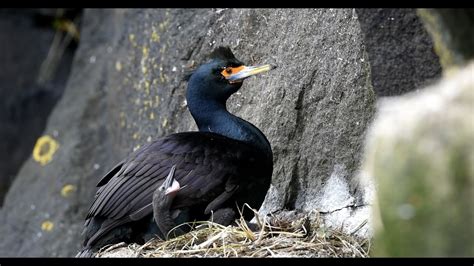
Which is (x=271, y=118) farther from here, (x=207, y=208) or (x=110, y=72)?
(x=110, y=72)

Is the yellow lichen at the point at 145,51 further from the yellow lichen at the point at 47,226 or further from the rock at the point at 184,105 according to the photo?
the yellow lichen at the point at 47,226

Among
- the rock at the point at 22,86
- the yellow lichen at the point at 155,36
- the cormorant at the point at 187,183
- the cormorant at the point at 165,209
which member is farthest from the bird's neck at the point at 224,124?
the rock at the point at 22,86

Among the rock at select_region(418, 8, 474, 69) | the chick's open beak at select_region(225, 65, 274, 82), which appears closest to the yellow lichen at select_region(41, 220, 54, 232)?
the chick's open beak at select_region(225, 65, 274, 82)

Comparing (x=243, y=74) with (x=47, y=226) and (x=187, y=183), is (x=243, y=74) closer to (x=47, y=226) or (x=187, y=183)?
(x=187, y=183)

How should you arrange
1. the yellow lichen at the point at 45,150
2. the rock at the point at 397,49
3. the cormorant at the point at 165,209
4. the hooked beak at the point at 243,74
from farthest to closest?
1. the yellow lichen at the point at 45,150
2. the hooked beak at the point at 243,74
3. the cormorant at the point at 165,209
4. the rock at the point at 397,49

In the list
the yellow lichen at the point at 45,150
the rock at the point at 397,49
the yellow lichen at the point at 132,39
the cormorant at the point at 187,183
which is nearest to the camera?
the rock at the point at 397,49

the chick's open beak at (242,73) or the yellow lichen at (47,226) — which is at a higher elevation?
the chick's open beak at (242,73)

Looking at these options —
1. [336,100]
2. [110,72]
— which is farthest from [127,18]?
[336,100]

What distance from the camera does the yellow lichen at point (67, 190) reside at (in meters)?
6.73

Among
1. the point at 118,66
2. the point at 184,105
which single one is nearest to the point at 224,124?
the point at 184,105

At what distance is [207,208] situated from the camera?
4.50m

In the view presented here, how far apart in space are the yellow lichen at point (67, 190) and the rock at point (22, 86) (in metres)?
1.55

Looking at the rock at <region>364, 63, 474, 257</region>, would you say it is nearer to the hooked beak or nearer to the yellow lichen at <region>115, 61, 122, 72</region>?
the hooked beak

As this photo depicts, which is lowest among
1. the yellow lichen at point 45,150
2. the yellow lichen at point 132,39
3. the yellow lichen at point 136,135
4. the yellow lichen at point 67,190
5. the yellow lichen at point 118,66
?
the yellow lichen at point 67,190
